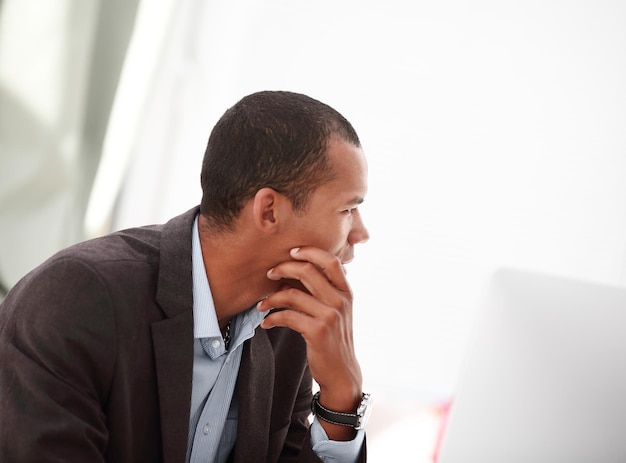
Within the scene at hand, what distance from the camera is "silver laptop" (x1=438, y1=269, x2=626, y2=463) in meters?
1.08

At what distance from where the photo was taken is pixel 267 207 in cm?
147

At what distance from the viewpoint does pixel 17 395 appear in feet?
3.91

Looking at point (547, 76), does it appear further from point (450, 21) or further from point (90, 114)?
point (90, 114)

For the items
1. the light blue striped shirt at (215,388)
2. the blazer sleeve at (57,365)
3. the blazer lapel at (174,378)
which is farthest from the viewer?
the light blue striped shirt at (215,388)

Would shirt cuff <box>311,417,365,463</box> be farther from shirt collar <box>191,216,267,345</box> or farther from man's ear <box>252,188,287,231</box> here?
man's ear <box>252,188,287,231</box>

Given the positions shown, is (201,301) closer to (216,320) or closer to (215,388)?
(216,320)

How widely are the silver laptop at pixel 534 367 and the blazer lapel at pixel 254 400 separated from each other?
55cm

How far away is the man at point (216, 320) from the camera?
4.02 ft

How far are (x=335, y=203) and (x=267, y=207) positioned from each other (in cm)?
13

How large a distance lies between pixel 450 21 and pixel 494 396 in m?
1.95

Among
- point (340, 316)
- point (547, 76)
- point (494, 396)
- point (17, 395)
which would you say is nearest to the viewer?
point (494, 396)

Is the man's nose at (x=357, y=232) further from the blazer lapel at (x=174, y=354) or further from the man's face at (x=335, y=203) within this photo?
the blazer lapel at (x=174, y=354)

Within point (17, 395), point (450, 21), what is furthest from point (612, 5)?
point (17, 395)

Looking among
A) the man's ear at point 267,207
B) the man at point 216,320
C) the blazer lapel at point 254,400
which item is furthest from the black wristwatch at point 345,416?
the man's ear at point 267,207
